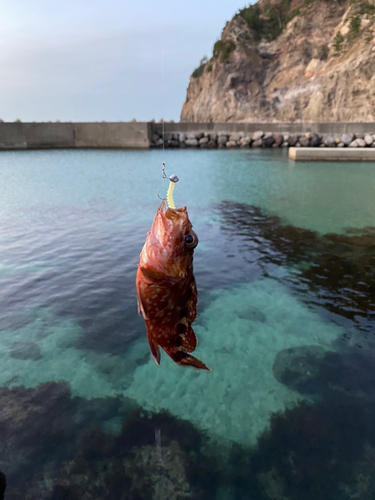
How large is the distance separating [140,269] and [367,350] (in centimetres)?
371

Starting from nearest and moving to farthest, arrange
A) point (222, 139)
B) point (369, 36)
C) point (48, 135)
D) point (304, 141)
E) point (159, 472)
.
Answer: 1. point (159, 472)
2. point (304, 141)
3. point (48, 135)
4. point (222, 139)
5. point (369, 36)

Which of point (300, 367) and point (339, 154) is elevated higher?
point (339, 154)

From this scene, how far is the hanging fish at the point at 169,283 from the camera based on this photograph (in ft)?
6.62

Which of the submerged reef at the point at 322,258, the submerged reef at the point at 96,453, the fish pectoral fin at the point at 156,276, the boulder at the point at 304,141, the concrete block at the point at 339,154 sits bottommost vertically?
the submerged reef at the point at 96,453

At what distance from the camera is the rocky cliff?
1417 inches

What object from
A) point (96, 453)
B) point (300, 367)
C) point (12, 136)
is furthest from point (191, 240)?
point (12, 136)

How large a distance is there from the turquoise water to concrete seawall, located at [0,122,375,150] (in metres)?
21.0

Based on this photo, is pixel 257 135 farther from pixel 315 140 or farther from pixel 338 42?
pixel 338 42

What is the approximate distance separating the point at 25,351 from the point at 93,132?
27330 mm

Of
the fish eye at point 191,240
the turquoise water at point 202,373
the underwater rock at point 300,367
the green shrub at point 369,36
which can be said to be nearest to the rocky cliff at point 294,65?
the green shrub at point 369,36

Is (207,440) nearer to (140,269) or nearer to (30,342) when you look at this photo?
(140,269)

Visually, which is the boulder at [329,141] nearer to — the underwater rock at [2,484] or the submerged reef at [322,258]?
the submerged reef at [322,258]

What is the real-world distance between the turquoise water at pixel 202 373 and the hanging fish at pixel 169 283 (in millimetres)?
1404

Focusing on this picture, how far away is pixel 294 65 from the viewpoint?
48000mm
